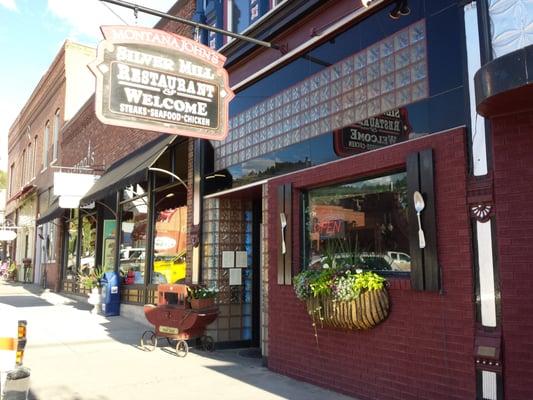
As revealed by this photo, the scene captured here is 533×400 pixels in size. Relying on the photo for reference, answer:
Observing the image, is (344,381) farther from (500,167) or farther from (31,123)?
(31,123)

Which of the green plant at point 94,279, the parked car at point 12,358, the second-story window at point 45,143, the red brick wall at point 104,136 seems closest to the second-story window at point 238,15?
the red brick wall at point 104,136

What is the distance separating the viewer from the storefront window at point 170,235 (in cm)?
1058

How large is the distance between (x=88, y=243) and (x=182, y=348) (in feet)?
32.7

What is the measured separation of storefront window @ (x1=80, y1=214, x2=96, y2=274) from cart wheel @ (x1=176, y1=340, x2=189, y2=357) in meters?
8.76

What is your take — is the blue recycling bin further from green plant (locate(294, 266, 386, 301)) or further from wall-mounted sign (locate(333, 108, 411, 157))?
Result: wall-mounted sign (locate(333, 108, 411, 157))

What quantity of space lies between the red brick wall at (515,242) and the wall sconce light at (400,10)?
69.9 inches

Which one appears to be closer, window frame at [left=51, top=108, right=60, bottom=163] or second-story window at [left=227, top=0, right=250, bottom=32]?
second-story window at [left=227, top=0, right=250, bottom=32]

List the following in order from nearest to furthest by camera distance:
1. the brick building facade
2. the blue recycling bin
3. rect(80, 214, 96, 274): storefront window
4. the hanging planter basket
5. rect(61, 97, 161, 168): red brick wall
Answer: the hanging planter basket → the blue recycling bin → rect(61, 97, 161, 168): red brick wall → rect(80, 214, 96, 274): storefront window → the brick building facade

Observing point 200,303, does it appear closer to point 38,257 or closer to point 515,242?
point 515,242

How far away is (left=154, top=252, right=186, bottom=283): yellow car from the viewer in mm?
10633

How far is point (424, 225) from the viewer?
5.07 meters

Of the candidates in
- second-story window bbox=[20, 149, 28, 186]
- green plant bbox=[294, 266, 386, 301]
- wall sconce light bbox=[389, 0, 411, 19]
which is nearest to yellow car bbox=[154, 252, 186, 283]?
green plant bbox=[294, 266, 386, 301]

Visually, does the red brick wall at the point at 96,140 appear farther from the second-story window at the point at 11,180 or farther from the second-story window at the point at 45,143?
the second-story window at the point at 11,180

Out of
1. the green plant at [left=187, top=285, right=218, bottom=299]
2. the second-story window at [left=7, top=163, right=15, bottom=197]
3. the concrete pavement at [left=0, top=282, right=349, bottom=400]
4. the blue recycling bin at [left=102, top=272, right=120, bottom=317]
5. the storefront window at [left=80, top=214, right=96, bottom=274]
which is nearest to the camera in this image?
the concrete pavement at [left=0, top=282, right=349, bottom=400]
